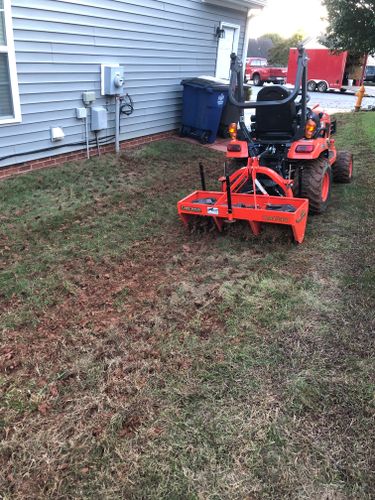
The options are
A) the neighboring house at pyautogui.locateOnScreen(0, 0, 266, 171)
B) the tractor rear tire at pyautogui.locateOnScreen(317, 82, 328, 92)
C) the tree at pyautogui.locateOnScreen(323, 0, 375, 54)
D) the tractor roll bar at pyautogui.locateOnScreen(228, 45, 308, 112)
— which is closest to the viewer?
the tractor roll bar at pyautogui.locateOnScreen(228, 45, 308, 112)

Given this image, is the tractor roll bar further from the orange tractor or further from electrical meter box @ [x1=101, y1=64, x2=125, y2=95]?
electrical meter box @ [x1=101, y1=64, x2=125, y2=95]

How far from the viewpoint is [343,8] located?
13867 mm

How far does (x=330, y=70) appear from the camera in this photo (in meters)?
→ 27.3

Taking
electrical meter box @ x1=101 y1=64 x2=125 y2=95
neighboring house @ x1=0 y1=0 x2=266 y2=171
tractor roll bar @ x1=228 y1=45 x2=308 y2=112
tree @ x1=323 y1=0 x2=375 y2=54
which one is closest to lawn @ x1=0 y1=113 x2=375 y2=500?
tractor roll bar @ x1=228 y1=45 x2=308 y2=112

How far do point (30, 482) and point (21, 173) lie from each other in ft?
16.4

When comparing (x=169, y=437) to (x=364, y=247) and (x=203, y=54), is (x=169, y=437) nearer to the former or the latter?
(x=364, y=247)

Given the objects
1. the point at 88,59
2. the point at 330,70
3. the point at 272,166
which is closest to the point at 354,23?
the point at 88,59

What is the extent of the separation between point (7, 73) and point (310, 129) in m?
3.99

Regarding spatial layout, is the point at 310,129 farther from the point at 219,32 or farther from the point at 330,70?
the point at 330,70

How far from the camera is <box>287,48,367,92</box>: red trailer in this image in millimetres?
26739

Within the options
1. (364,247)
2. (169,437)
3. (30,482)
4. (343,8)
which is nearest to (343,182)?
(364,247)

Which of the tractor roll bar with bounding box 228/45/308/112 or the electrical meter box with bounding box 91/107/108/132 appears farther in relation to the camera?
the electrical meter box with bounding box 91/107/108/132

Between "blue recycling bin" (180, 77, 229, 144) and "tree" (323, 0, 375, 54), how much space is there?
7.09 m

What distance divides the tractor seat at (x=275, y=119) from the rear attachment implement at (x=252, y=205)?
60 cm
